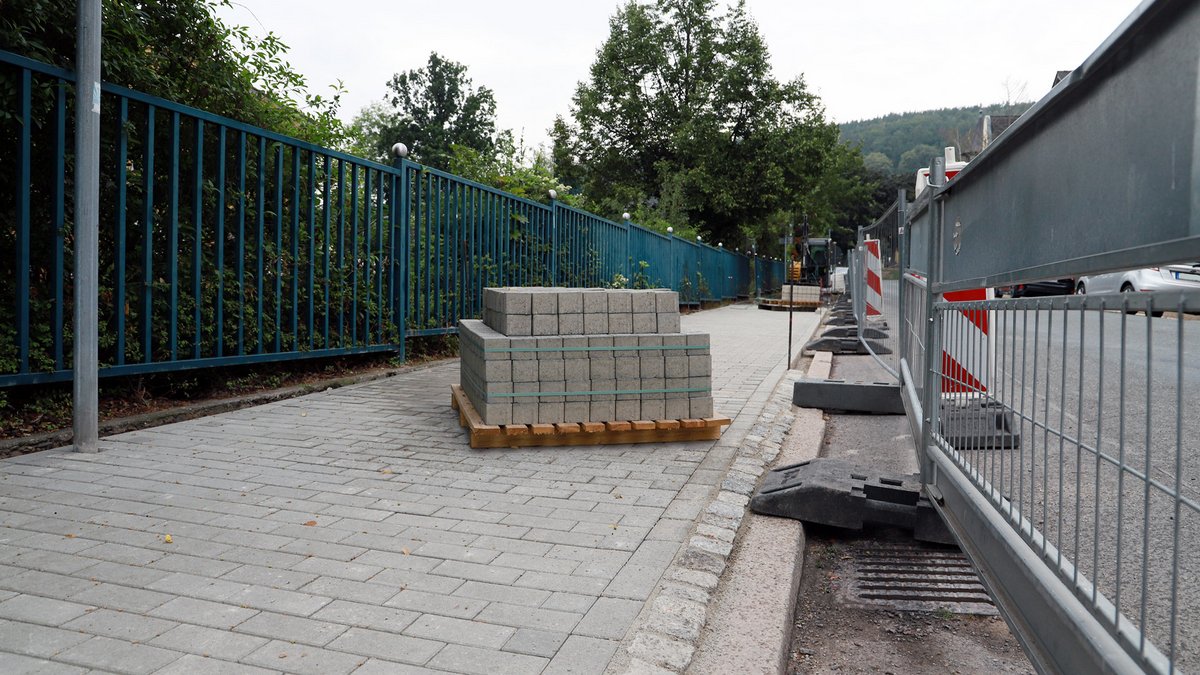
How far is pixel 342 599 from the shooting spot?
10.4 ft

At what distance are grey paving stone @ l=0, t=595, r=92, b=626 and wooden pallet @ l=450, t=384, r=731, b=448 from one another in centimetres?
291

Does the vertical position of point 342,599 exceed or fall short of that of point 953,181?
it falls short

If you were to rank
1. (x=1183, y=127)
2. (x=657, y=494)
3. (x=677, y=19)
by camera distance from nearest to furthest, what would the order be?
1. (x=1183, y=127)
2. (x=657, y=494)
3. (x=677, y=19)

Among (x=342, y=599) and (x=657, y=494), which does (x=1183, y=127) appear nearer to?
(x=342, y=599)

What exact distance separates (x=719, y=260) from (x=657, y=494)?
29955 mm

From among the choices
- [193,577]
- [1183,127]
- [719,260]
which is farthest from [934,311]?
[719,260]

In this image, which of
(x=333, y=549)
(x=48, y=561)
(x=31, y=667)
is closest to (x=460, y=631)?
(x=333, y=549)

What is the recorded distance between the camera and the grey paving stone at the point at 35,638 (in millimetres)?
2680

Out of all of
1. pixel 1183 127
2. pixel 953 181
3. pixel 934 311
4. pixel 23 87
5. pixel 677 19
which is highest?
pixel 677 19

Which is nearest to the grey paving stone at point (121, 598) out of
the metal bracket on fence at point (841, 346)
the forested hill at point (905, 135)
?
the metal bracket on fence at point (841, 346)

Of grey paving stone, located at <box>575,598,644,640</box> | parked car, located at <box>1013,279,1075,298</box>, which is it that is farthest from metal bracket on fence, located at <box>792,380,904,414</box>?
grey paving stone, located at <box>575,598,644,640</box>

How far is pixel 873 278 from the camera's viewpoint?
10578mm

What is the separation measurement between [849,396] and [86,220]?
20.2 feet

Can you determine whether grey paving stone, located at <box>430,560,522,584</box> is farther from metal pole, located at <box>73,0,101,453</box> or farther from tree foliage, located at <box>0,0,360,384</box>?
tree foliage, located at <box>0,0,360,384</box>
